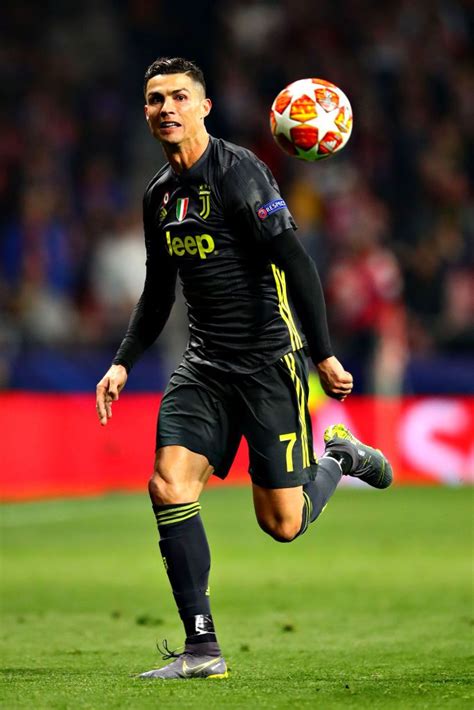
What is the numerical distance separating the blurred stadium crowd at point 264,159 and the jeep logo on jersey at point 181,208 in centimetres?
1071

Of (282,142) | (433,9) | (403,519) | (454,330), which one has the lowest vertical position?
(403,519)

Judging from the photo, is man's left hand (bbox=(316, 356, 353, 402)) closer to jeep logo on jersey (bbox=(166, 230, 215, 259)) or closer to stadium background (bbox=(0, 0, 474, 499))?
jeep logo on jersey (bbox=(166, 230, 215, 259))

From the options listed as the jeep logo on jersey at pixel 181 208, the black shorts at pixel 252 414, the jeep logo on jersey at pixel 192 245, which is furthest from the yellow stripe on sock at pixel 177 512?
the jeep logo on jersey at pixel 181 208

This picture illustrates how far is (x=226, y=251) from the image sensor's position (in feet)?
21.1

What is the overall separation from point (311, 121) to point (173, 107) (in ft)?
2.54

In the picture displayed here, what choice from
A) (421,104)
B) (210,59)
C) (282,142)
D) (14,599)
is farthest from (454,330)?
(282,142)

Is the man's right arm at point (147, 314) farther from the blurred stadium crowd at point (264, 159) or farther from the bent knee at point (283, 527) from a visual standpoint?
the blurred stadium crowd at point (264, 159)

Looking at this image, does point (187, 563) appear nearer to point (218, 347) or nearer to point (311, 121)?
point (218, 347)

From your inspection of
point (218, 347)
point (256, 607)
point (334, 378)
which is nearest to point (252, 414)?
point (218, 347)

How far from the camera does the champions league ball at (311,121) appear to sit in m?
6.82

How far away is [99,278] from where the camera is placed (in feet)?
60.1

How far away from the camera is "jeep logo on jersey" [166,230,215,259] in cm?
642

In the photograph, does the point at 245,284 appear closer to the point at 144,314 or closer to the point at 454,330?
the point at 144,314

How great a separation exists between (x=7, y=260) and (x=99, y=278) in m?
1.39
